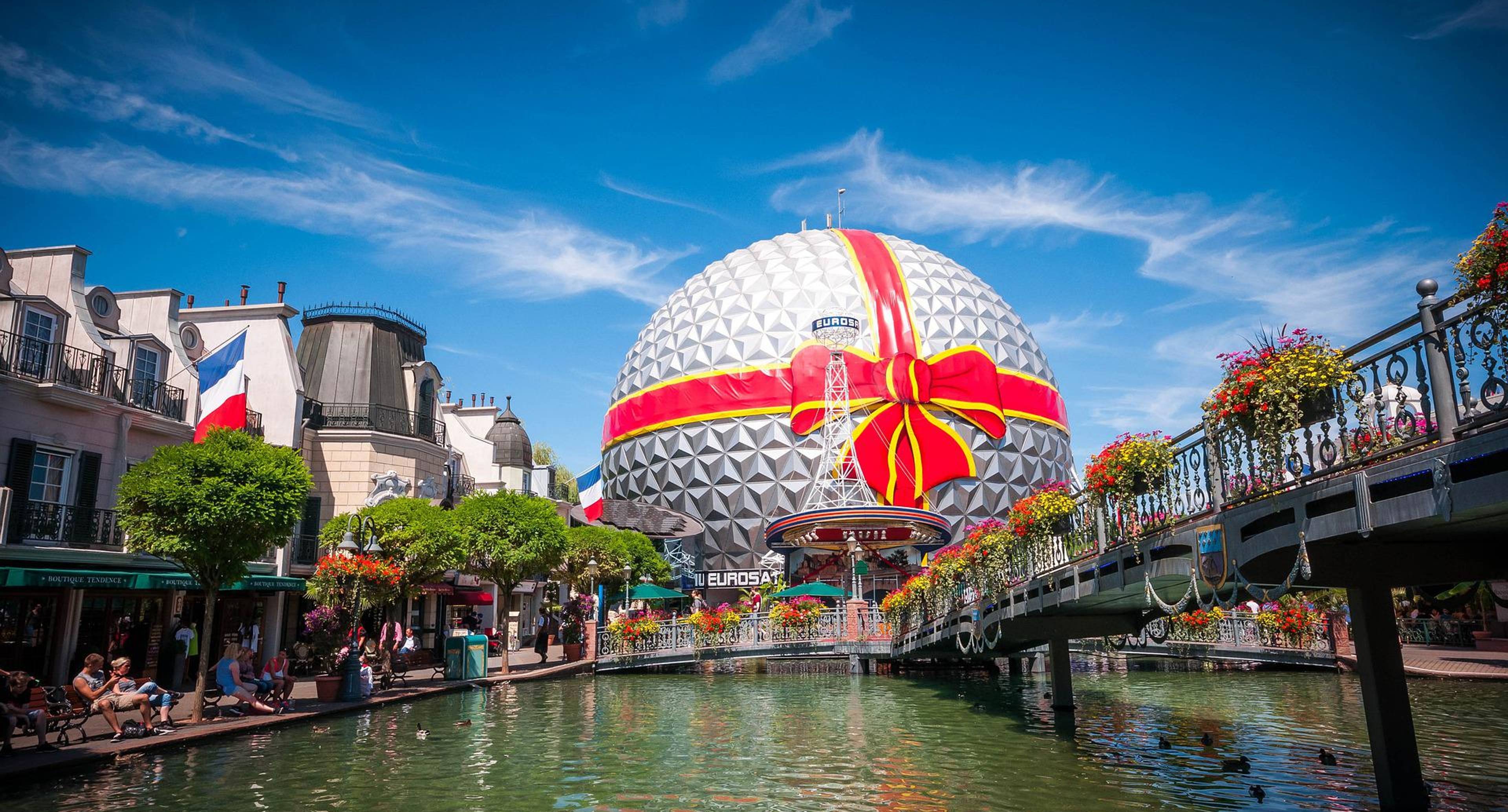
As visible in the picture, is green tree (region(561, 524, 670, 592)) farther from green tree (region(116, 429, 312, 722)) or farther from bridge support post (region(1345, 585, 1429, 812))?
bridge support post (region(1345, 585, 1429, 812))

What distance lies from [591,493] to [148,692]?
37.9m

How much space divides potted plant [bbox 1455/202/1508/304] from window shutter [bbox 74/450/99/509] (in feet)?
90.9

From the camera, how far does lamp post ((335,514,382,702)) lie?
2252cm

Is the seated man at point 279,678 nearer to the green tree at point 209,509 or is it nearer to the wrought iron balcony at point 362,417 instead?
the green tree at point 209,509

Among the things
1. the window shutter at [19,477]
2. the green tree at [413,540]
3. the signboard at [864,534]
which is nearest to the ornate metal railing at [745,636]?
the signboard at [864,534]

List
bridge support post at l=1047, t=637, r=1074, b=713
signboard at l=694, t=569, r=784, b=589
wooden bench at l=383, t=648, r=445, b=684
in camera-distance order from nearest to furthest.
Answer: bridge support post at l=1047, t=637, r=1074, b=713
wooden bench at l=383, t=648, r=445, b=684
signboard at l=694, t=569, r=784, b=589

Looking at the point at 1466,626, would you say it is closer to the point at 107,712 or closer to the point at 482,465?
the point at 107,712

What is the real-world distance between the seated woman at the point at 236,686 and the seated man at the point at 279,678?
30 cm

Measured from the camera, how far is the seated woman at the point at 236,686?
758 inches

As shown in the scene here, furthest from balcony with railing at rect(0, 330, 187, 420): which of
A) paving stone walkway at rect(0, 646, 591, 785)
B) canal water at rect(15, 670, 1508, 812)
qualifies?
canal water at rect(15, 670, 1508, 812)

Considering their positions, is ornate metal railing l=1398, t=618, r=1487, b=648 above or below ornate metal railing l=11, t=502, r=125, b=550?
below

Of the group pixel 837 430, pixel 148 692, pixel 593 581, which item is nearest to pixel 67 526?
pixel 148 692

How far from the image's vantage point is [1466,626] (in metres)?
32.7

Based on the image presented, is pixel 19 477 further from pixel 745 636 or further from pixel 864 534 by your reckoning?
pixel 864 534
